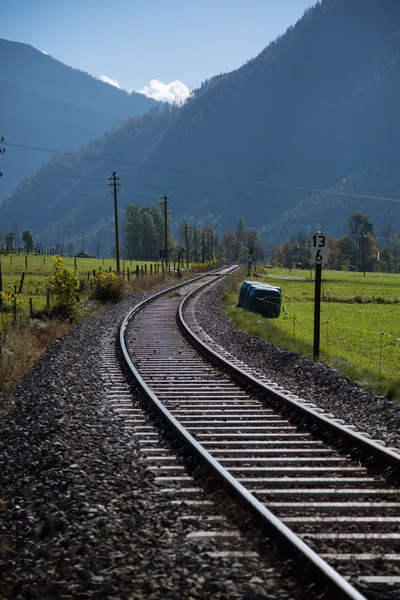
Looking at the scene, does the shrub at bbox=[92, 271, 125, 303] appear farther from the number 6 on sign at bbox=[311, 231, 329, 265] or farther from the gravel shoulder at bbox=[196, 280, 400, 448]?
the number 6 on sign at bbox=[311, 231, 329, 265]

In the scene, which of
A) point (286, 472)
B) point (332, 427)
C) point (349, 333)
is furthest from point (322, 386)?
point (349, 333)

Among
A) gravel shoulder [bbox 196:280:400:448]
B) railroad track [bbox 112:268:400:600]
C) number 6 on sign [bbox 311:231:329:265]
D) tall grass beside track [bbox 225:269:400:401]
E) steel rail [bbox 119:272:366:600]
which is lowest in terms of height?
tall grass beside track [bbox 225:269:400:401]

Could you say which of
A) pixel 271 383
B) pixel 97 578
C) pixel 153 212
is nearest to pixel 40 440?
pixel 97 578

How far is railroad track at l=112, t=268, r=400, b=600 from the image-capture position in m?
4.10

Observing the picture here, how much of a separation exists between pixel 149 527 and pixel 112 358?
8809 millimetres

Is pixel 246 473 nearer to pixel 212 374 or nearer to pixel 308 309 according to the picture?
pixel 212 374

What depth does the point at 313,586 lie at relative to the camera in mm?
3734

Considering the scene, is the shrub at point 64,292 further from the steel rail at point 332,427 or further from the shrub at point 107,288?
the steel rail at point 332,427

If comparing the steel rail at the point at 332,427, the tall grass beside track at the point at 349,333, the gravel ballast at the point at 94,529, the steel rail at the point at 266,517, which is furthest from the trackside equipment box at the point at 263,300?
the gravel ballast at the point at 94,529

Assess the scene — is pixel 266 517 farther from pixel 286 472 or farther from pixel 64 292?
pixel 64 292

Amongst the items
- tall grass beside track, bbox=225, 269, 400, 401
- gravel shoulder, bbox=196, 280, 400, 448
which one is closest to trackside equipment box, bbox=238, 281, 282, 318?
tall grass beside track, bbox=225, 269, 400, 401

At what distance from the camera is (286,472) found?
19.4ft

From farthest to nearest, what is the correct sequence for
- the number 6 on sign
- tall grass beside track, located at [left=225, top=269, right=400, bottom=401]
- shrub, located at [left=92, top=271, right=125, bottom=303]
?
shrub, located at [left=92, top=271, right=125, bottom=303] → the number 6 on sign → tall grass beside track, located at [left=225, top=269, right=400, bottom=401]

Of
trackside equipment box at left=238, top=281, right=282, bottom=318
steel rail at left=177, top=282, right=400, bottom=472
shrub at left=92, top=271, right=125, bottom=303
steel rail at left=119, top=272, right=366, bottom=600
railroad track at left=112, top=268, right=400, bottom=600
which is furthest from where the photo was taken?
shrub at left=92, top=271, right=125, bottom=303
